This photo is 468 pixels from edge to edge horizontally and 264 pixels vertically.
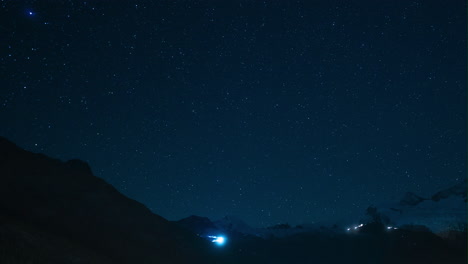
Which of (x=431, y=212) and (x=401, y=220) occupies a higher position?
(x=431, y=212)

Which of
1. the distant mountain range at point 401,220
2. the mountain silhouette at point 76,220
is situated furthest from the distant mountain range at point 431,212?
the mountain silhouette at point 76,220

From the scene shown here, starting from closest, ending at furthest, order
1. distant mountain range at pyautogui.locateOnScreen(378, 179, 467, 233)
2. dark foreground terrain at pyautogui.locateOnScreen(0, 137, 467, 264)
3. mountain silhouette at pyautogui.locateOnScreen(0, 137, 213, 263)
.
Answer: dark foreground terrain at pyautogui.locateOnScreen(0, 137, 467, 264)
mountain silhouette at pyautogui.locateOnScreen(0, 137, 213, 263)
distant mountain range at pyautogui.locateOnScreen(378, 179, 467, 233)

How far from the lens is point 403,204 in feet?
625

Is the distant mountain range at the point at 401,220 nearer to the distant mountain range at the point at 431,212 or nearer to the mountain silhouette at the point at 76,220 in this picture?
the distant mountain range at the point at 431,212

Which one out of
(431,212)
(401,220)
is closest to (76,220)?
(401,220)

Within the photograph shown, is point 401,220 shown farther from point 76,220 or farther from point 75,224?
point 75,224

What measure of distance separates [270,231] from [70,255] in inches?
6661

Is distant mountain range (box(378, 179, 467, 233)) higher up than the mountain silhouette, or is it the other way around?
distant mountain range (box(378, 179, 467, 233))

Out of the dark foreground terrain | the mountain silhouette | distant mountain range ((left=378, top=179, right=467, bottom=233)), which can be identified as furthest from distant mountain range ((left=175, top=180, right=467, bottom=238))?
the mountain silhouette

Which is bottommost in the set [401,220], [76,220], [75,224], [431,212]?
[75,224]

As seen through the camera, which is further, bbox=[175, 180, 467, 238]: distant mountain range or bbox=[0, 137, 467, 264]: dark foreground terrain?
bbox=[175, 180, 467, 238]: distant mountain range

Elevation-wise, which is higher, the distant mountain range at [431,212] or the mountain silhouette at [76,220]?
the distant mountain range at [431,212]

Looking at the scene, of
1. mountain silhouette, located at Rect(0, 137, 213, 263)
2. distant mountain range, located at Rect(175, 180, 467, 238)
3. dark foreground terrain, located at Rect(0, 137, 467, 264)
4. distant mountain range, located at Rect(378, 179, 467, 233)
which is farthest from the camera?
distant mountain range, located at Rect(175, 180, 467, 238)

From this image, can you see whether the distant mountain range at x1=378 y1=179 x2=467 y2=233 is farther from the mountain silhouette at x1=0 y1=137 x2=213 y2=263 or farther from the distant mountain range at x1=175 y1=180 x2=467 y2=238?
the mountain silhouette at x1=0 y1=137 x2=213 y2=263
